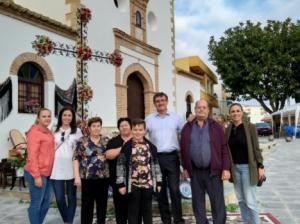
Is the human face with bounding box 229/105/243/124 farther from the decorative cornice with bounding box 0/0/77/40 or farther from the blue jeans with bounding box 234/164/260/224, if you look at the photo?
the decorative cornice with bounding box 0/0/77/40

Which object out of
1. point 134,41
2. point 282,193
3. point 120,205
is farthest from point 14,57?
point 282,193

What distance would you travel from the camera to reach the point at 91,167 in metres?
4.68

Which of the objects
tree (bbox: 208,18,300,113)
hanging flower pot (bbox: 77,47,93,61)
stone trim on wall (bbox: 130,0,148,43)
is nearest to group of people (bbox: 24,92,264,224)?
hanging flower pot (bbox: 77,47,93,61)

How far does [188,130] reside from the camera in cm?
474

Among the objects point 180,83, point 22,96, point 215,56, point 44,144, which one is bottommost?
point 44,144

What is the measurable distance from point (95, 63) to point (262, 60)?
21.2 m

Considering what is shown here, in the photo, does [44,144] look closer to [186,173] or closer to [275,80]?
[186,173]

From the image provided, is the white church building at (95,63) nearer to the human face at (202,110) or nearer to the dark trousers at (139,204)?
the dark trousers at (139,204)

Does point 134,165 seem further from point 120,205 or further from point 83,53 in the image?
point 83,53

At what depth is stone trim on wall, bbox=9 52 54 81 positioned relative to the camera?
9297 millimetres

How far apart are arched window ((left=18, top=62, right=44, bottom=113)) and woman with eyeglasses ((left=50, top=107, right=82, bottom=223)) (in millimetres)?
5032

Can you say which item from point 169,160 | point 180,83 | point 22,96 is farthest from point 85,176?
point 180,83

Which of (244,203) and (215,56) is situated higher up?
(215,56)

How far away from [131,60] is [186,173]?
9.89m
